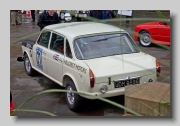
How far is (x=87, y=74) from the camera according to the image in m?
4.85

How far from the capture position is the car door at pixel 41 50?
6.39 metres

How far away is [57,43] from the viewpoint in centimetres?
597

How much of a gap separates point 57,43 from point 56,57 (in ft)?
0.96

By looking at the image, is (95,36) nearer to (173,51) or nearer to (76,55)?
(76,55)

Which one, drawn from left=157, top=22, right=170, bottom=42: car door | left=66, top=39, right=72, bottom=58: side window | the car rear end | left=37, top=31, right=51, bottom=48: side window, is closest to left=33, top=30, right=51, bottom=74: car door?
left=37, top=31, right=51, bottom=48: side window

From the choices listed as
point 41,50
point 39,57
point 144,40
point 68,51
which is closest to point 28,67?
point 39,57

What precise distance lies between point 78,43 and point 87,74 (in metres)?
0.83

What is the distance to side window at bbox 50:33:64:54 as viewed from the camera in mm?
5805

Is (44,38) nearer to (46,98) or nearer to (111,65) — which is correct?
(46,98)

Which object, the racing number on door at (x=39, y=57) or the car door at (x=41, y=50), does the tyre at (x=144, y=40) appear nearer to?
the car door at (x=41, y=50)

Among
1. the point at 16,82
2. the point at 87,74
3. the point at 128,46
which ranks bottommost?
the point at 16,82

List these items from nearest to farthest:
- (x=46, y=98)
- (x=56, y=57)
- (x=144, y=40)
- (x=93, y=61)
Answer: (x=144, y=40)
(x=93, y=61)
(x=56, y=57)
(x=46, y=98)

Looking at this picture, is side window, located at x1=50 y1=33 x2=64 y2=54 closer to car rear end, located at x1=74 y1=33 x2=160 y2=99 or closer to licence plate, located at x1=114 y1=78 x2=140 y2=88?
car rear end, located at x1=74 y1=33 x2=160 y2=99

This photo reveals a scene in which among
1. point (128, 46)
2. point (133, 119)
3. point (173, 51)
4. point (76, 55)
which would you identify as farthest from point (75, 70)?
point (173, 51)
